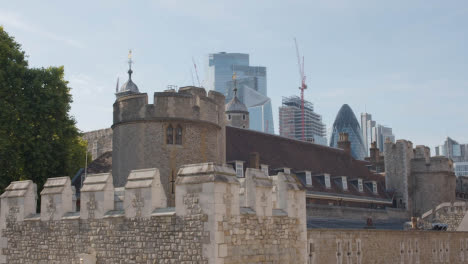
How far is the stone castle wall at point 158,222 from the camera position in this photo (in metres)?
14.8

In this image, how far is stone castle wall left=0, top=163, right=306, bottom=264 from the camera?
48.6ft

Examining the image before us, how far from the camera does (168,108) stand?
84.9ft

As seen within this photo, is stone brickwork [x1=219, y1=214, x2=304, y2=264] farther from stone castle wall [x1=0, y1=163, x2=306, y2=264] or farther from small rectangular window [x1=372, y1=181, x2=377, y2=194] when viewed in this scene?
small rectangular window [x1=372, y1=181, x2=377, y2=194]

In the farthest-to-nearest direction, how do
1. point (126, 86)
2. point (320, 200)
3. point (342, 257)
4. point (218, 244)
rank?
point (126, 86) < point (320, 200) < point (342, 257) < point (218, 244)

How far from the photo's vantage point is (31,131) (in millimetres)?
29547

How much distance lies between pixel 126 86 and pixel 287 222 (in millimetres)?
56044

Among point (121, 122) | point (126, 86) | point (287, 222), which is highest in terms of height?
point (126, 86)

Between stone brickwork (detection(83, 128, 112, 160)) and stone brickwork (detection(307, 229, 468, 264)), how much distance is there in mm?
26055

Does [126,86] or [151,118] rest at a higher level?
[126,86]

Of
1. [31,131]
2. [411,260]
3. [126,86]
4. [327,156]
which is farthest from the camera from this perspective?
[126,86]

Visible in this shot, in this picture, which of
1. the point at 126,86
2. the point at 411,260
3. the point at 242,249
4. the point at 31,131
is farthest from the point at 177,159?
the point at 126,86

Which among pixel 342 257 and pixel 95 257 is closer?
pixel 95 257

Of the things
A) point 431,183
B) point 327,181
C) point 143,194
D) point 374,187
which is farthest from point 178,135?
point 431,183

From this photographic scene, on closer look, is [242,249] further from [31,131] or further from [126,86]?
[126,86]
